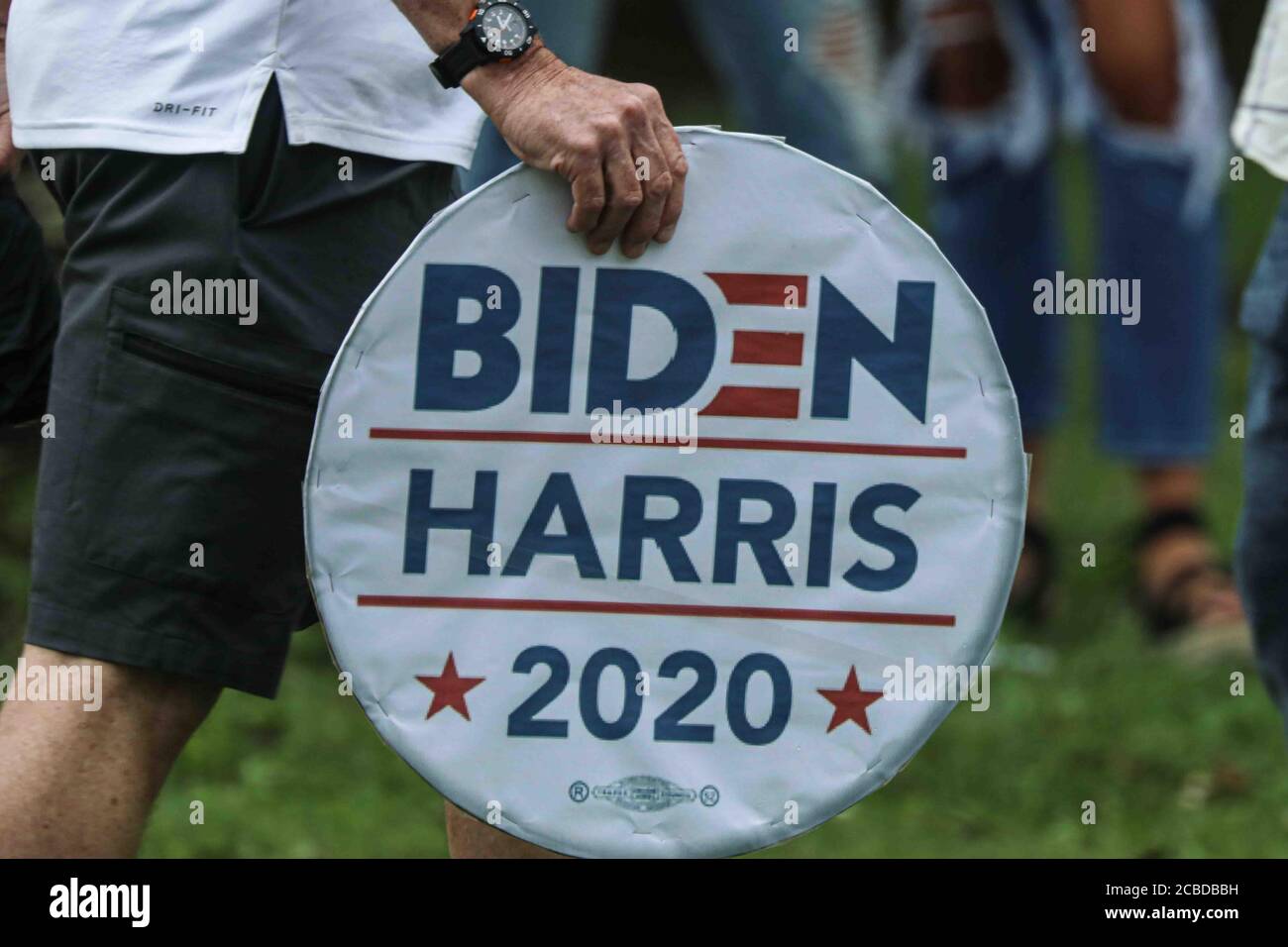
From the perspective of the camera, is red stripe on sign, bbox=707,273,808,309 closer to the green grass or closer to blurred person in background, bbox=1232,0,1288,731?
blurred person in background, bbox=1232,0,1288,731

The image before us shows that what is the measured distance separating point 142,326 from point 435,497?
A: 324 millimetres

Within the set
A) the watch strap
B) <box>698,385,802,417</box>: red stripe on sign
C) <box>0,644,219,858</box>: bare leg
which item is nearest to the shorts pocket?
<box>0,644,219,858</box>: bare leg

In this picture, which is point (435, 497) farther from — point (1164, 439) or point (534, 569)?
point (1164, 439)

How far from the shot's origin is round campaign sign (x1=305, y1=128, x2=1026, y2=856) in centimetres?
187

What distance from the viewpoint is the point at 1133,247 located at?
14.1ft

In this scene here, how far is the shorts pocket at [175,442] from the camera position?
1.93 meters

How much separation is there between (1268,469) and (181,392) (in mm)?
1264

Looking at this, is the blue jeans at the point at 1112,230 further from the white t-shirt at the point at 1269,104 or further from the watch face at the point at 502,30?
the watch face at the point at 502,30

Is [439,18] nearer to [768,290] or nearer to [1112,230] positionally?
[768,290]

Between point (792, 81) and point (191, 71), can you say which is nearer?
point (191, 71)

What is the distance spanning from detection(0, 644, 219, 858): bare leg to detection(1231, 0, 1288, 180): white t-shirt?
1.32 m

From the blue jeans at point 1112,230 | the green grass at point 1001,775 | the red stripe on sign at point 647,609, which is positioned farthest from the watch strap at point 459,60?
the blue jeans at point 1112,230

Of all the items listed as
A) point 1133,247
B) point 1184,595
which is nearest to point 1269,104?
point 1184,595

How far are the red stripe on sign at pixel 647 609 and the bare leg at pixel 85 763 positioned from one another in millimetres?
258
